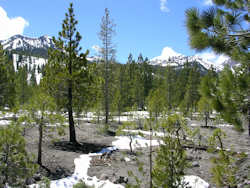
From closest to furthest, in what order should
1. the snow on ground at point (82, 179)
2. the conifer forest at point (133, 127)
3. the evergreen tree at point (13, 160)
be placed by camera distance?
1. the conifer forest at point (133, 127)
2. the evergreen tree at point (13, 160)
3. the snow on ground at point (82, 179)

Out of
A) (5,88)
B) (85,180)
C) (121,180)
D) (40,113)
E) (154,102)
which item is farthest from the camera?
(5,88)

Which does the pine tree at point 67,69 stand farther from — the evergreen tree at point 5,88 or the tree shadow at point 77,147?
the evergreen tree at point 5,88

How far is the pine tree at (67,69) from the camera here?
11883 millimetres

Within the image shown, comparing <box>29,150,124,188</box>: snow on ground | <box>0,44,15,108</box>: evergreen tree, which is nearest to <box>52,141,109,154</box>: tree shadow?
<box>29,150,124,188</box>: snow on ground

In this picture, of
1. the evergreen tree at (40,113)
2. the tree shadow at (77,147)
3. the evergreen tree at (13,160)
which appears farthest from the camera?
the tree shadow at (77,147)

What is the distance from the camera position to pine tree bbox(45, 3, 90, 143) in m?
11.9

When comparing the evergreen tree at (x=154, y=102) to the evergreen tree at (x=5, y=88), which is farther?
the evergreen tree at (x=5, y=88)

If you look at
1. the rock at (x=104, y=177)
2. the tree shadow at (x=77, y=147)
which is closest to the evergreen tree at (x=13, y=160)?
the rock at (x=104, y=177)

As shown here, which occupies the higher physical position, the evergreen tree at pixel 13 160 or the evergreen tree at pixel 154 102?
the evergreen tree at pixel 154 102

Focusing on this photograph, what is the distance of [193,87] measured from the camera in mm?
42188

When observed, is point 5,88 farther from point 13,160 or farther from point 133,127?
point 13,160

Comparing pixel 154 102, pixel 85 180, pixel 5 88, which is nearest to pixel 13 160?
pixel 85 180

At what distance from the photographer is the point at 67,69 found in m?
12.2

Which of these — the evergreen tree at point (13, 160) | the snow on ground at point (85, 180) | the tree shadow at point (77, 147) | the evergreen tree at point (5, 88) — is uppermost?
the evergreen tree at point (5, 88)
